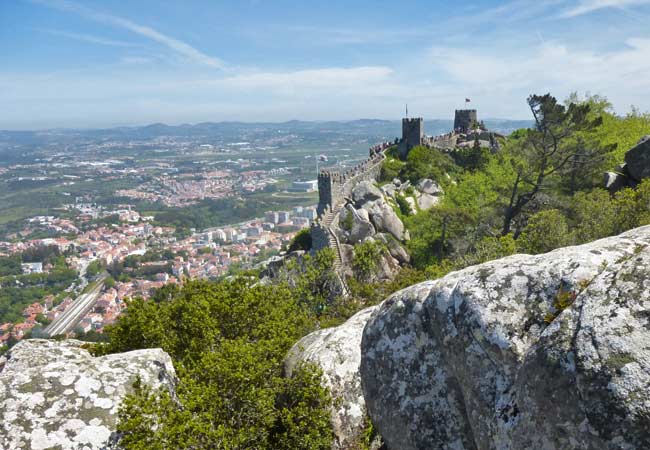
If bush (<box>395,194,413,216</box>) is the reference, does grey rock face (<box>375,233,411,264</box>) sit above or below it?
below

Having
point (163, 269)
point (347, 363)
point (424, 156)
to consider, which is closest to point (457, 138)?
point (424, 156)

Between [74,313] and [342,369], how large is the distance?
274 ft

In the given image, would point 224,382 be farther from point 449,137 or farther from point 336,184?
point 449,137

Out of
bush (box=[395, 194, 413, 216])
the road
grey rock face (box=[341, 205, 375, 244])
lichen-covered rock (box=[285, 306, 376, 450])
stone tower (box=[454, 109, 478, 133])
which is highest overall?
stone tower (box=[454, 109, 478, 133])

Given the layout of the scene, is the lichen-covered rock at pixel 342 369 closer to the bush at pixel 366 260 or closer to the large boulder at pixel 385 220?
the bush at pixel 366 260

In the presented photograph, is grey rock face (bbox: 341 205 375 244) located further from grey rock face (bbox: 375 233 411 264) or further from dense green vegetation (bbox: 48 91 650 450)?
dense green vegetation (bbox: 48 91 650 450)

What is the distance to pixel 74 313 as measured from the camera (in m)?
78.2

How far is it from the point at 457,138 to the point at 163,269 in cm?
7191

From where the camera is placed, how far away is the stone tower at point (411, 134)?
49.7m

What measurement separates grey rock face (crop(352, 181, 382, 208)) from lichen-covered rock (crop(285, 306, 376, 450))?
85.4 feet

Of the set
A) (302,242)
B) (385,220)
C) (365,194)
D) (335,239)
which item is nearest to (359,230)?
(335,239)

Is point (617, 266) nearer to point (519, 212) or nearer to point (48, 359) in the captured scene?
point (48, 359)

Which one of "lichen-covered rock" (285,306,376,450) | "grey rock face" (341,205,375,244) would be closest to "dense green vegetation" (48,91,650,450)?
"lichen-covered rock" (285,306,376,450)

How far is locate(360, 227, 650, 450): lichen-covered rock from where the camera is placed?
3.96 m
